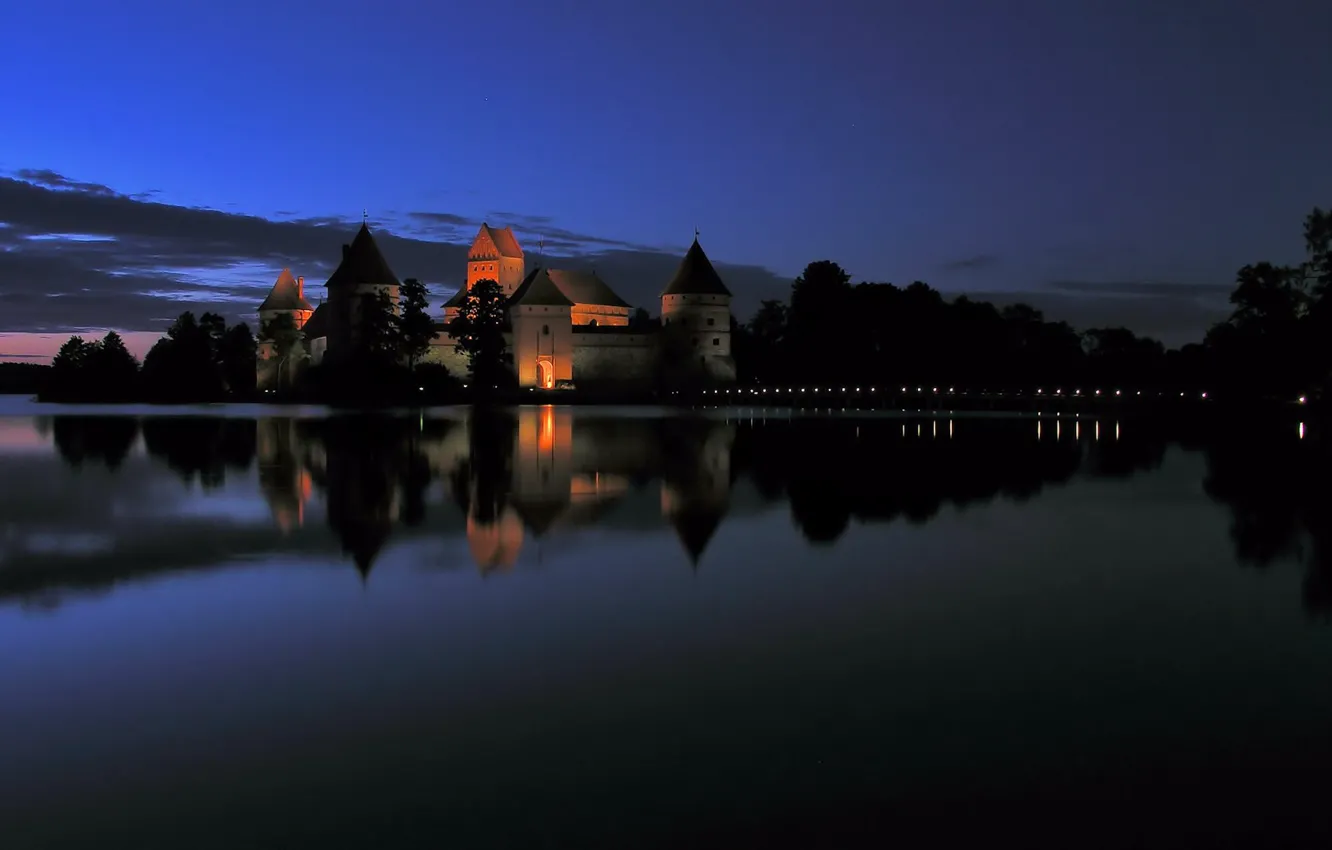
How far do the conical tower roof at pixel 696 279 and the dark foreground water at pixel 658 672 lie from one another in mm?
54893

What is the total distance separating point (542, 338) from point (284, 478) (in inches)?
1926

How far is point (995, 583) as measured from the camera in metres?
8.68

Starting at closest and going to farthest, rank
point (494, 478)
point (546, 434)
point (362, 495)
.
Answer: point (362, 495) → point (494, 478) → point (546, 434)

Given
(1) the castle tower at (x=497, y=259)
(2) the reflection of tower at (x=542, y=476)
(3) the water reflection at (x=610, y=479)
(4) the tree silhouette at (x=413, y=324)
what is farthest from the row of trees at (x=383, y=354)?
(2) the reflection of tower at (x=542, y=476)

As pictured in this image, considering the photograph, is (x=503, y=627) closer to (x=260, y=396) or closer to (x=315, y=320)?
(x=260, y=396)

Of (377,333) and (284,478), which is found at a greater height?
(377,333)

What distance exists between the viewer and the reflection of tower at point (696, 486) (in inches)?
446

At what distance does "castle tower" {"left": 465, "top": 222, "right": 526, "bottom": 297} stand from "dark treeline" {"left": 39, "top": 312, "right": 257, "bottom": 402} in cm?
1569

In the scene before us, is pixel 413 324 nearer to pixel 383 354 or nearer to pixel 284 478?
pixel 383 354

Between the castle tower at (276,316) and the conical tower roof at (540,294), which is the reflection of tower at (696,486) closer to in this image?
the conical tower roof at (540,294)

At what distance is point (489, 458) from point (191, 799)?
15916 mm

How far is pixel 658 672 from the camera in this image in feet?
19.7

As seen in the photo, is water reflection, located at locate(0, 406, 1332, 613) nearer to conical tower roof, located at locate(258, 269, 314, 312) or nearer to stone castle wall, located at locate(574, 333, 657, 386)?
stone castle wall, located at locate(574, 333, 657, 386)

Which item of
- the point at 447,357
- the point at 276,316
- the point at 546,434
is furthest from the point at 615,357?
the point at 546,434
